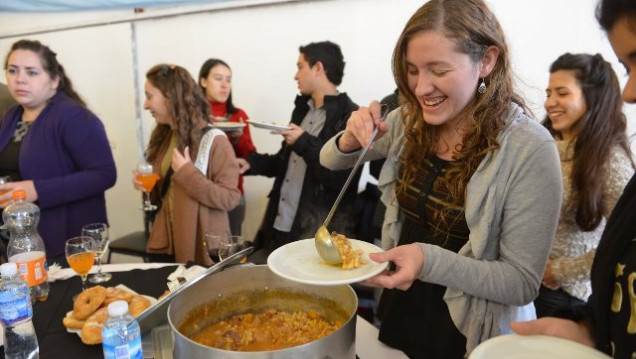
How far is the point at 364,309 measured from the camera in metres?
3.04

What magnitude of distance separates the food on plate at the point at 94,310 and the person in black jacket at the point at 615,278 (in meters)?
1.08

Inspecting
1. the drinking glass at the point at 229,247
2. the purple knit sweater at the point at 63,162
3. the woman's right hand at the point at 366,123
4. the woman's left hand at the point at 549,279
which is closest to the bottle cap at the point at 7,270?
the drinking glass at the point at 229,247

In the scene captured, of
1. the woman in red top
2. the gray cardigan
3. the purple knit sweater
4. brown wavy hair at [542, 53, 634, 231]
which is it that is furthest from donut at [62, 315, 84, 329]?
the woman in red top

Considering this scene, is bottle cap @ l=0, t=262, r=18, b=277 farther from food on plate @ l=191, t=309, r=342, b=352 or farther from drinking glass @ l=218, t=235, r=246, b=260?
drinking glass @ l=218, t=235, r=246, b=260

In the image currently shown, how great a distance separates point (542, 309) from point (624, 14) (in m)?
1.56

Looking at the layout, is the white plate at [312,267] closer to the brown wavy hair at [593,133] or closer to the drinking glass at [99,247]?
the drinking glass at [99,247]

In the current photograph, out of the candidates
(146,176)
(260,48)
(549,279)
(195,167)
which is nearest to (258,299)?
(549,279)

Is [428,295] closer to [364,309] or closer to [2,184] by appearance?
[364,309]

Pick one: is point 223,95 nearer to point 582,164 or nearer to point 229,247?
point 229,247

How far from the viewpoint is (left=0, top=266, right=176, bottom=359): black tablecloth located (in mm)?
1278

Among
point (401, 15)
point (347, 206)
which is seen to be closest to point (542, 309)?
point (347, 206)

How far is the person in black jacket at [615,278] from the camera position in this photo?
817 mm

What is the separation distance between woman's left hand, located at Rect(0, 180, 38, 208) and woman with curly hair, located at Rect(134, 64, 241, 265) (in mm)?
519

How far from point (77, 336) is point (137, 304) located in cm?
18
